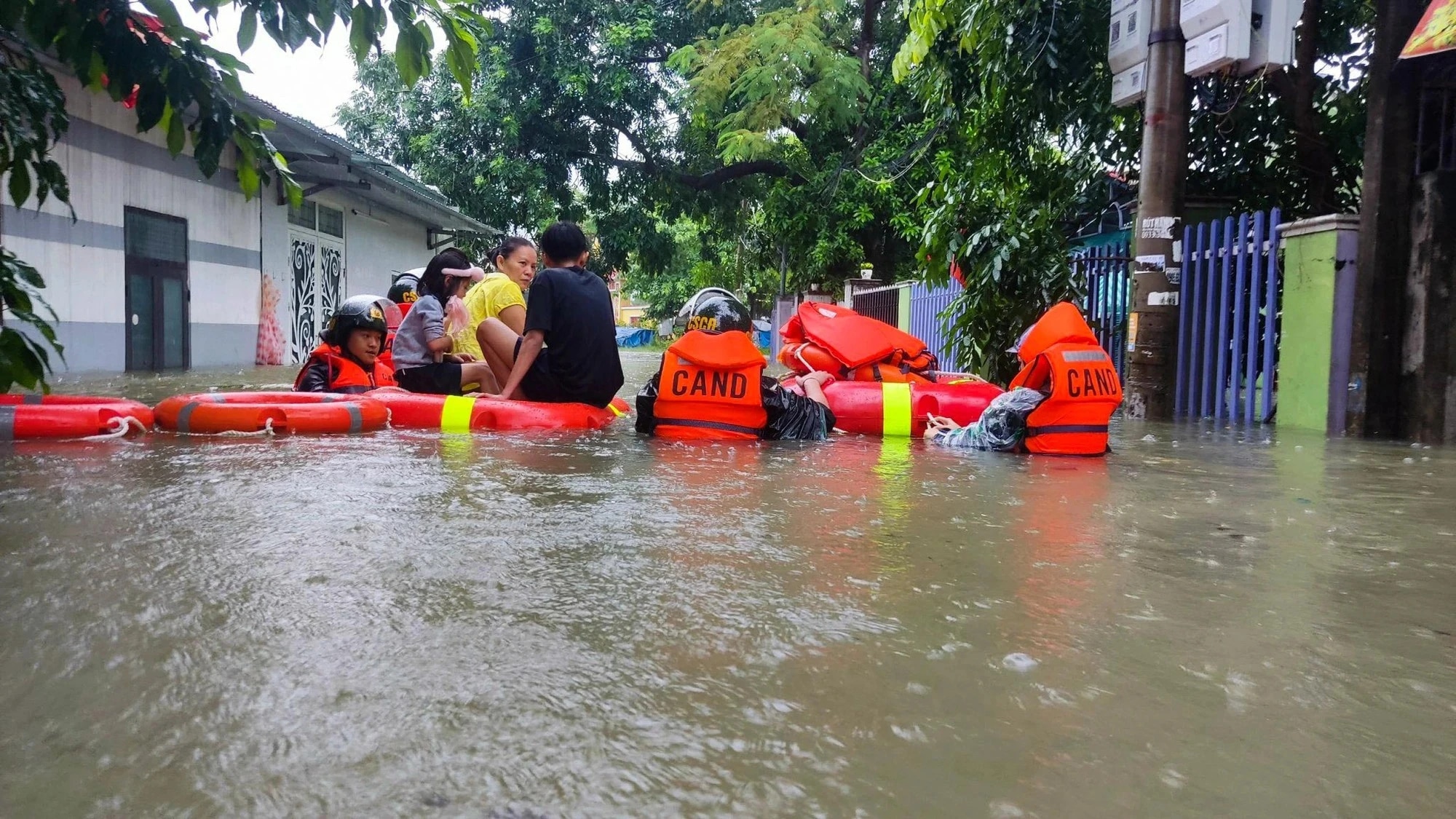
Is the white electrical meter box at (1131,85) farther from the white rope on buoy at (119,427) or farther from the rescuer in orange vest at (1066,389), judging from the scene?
the white rope on buoy at (119,427)

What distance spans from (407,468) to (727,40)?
14.6 metres

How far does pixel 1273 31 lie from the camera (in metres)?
7.12

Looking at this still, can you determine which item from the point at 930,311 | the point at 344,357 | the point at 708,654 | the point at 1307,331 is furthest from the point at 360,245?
the point at 708,654

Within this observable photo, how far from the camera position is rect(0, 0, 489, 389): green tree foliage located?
3.21 metres

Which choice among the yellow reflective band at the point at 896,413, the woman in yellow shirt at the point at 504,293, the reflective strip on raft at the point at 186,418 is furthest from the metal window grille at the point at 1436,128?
the reflective strip on raft at the point at 186,418

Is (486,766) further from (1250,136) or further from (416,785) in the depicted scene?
(1250,136)

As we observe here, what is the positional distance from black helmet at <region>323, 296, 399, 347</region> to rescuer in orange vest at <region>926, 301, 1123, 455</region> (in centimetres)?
395

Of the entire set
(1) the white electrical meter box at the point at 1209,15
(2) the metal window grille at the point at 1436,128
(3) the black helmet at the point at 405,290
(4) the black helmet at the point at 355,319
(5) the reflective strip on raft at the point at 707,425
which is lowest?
(5) the reflective strip on raft at the point at 707,425

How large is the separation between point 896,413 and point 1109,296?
15.0 feet

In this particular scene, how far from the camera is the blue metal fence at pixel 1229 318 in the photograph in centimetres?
805

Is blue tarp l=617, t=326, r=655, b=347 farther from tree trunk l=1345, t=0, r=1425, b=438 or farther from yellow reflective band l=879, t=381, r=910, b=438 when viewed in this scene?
tree trunk l=1345, t=0, r=1425, b=438

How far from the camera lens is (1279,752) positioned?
5.30ft

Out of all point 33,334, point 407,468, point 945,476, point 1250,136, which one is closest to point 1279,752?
point 945,476

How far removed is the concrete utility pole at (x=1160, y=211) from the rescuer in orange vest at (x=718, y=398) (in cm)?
302
